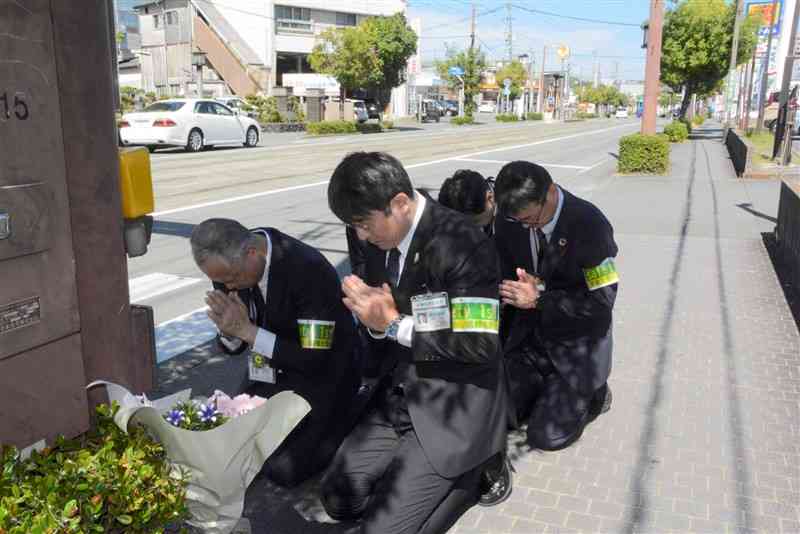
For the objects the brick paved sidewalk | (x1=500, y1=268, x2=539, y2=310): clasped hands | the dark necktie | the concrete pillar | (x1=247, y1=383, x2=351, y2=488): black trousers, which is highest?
the concrete pillar

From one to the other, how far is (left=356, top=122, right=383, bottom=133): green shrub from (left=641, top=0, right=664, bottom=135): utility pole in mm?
21293

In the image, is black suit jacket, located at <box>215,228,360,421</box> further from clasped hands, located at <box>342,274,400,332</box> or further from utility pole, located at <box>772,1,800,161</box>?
utility pole, located at <box>772,1,800,161</box>

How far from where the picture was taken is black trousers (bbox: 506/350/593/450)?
396 centimetres

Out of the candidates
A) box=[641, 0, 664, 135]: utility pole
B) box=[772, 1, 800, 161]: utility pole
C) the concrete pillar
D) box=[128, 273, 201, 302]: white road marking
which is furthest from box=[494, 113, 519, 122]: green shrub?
box=[128, 273, 201, 302]: white road marking

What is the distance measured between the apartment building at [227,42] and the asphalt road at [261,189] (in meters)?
22.8

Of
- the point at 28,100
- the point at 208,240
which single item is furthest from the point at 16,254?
the point at 208,240

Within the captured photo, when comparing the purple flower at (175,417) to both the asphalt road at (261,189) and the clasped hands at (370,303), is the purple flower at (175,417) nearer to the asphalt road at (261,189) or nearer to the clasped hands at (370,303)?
the clasped hands at (370,303)

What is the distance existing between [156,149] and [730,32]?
2662 cm

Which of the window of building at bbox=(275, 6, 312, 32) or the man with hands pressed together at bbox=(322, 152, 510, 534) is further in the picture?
the window of building at bbox=(275, 6, 312, 32)

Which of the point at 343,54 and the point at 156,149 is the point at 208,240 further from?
the point at 343,54

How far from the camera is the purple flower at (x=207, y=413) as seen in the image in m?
2.56

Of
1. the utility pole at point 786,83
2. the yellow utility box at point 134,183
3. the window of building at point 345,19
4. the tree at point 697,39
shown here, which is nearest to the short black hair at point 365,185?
the yellow utility box at point 134,183

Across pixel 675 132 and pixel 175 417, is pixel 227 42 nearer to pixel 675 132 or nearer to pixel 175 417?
pixel 675 132

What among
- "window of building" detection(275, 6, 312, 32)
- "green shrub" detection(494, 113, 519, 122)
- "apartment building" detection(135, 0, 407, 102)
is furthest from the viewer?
"green shrub" detection(494, 113, 519, 122)
